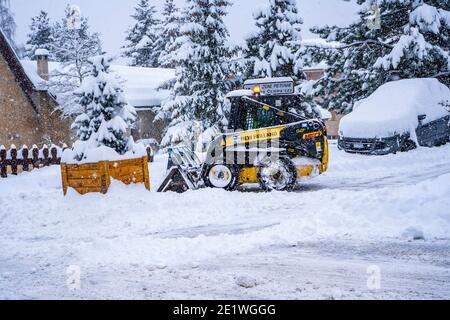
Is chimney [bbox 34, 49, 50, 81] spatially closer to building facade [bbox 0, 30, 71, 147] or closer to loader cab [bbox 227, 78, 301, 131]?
building facade [bbox 0, 30, 71, 147]

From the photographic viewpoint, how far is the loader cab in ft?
30.6

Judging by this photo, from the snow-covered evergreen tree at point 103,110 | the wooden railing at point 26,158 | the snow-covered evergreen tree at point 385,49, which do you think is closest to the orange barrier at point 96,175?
the snow-covered evergreen tree at point 103,110

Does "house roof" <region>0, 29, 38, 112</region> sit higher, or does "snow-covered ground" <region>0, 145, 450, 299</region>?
"house roof" <region>0, 29, 38, 112</region>

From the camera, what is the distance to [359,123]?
43.4ft

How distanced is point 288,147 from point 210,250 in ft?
14.9

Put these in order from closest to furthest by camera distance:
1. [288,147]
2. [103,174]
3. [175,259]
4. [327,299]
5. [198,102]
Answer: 1. [327,299]
2. [175,259]
3. [103,174]
4. [288,147]
5. [198,102]

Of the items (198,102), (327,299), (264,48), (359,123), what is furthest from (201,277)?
(264,48)

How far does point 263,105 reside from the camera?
931 cm

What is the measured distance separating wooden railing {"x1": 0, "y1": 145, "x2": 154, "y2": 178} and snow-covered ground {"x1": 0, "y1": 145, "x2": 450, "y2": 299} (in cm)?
537

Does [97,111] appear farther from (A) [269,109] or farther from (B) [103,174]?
(A) [269,109]

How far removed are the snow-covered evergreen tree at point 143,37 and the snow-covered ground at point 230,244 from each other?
33295mm

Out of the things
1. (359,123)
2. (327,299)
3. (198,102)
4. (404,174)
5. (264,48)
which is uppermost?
(264,48)

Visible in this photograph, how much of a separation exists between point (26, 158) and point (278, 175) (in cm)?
1037

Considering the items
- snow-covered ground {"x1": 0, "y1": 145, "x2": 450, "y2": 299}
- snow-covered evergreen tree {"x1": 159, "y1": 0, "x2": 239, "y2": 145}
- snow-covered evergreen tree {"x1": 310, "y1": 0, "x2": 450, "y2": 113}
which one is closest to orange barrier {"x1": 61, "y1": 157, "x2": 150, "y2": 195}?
snow-covered ground {"x1": 0, "y1": 145, "x2": 450, "y2": 299}
